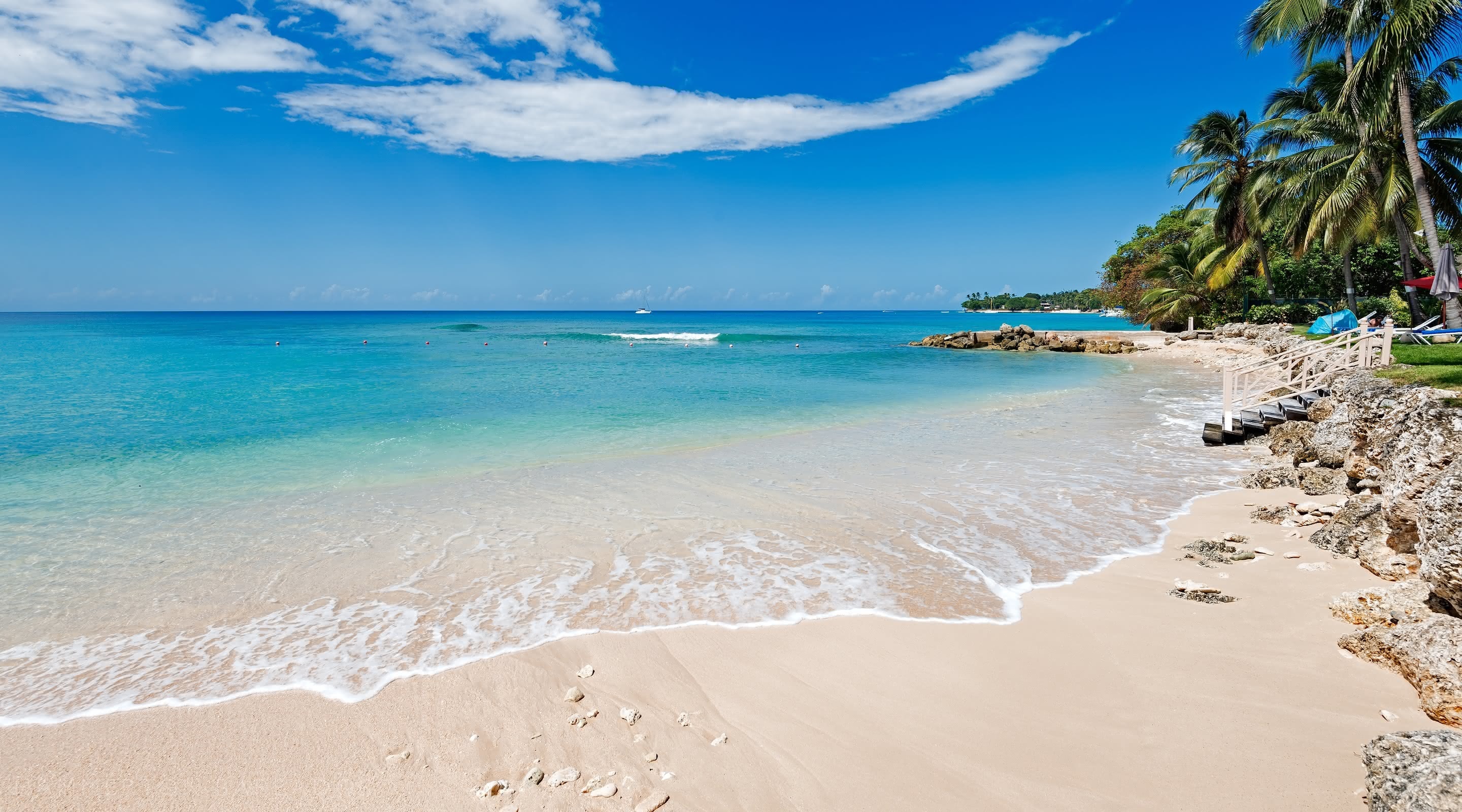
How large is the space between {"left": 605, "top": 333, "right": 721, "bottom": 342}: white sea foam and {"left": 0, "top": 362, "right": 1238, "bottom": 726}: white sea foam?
5820 cm

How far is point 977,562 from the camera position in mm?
6637

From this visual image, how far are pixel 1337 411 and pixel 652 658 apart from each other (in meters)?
10.8

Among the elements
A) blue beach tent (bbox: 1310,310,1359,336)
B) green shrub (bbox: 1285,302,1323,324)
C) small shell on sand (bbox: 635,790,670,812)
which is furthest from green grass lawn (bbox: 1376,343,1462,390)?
green shrub (bbox: 1285,302,1323,324)

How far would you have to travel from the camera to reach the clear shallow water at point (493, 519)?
5.28 metres

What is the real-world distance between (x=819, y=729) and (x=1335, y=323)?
29559 millimetres

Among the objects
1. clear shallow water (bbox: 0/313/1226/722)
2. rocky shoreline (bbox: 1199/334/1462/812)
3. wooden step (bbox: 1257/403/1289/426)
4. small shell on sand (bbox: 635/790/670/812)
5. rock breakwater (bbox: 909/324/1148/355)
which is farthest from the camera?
rock breakwater (bbox: 909/324/1148/355)

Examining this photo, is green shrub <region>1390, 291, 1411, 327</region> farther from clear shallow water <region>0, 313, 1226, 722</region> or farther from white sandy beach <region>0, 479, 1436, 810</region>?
white sandy beach <region>0, 479, 1436, 810</region>

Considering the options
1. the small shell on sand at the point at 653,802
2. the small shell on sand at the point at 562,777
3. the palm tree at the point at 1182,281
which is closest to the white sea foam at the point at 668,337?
the palm tree at the point at 1182,281

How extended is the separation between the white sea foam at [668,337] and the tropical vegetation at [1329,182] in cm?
4207

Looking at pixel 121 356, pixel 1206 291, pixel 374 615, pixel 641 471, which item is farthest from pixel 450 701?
pixel 1206 291

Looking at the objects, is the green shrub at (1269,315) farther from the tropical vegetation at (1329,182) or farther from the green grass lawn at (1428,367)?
the green grass lawn at (1428,367)

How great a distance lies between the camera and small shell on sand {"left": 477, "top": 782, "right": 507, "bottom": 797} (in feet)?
11.3

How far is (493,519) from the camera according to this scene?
824 centimetres

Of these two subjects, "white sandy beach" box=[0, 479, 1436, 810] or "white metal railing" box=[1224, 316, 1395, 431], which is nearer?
"white sandy beach" box=[0, 479, 1436, 810]
